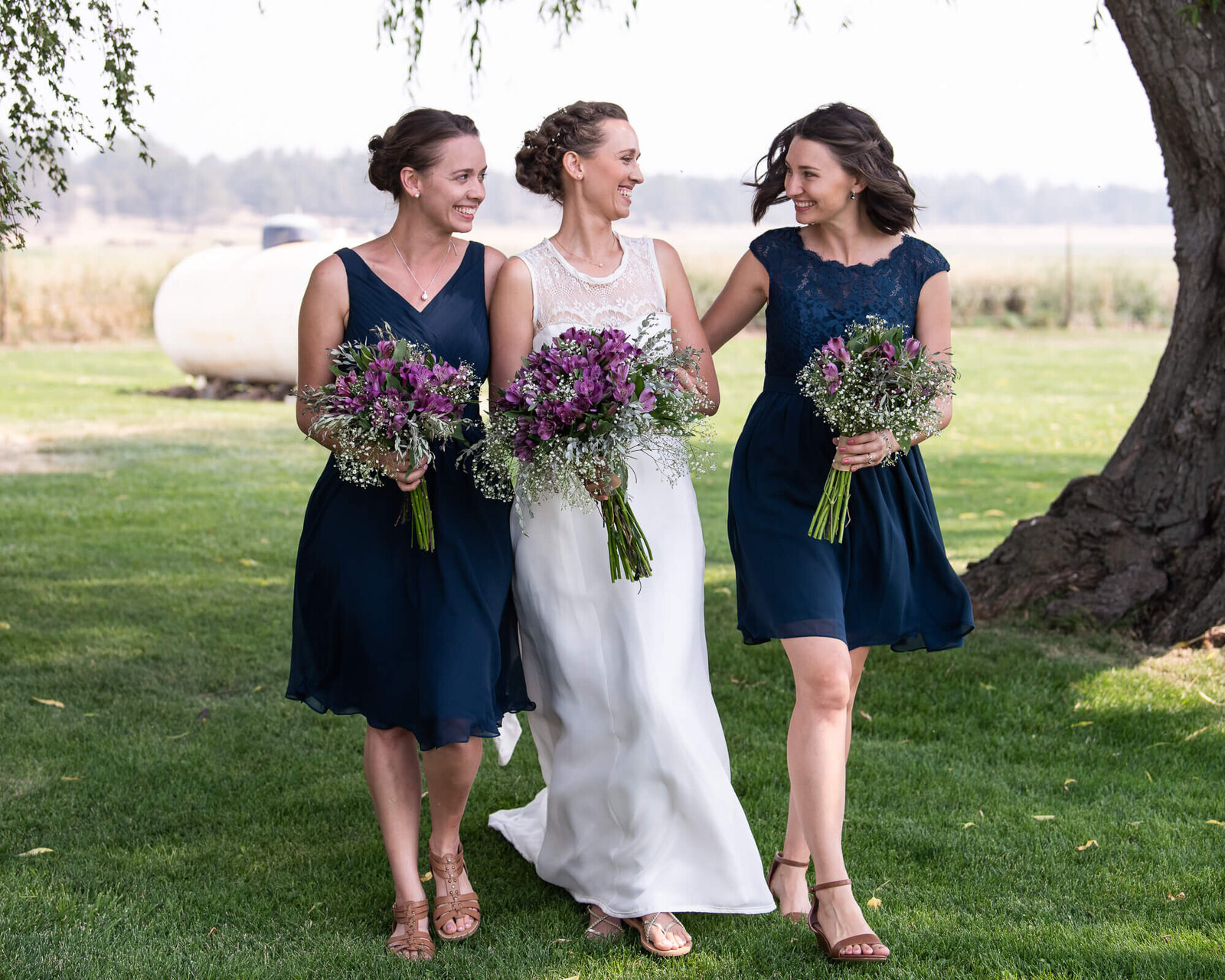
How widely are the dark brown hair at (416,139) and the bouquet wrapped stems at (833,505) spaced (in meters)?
1.43

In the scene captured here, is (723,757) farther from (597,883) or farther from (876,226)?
(876,226)

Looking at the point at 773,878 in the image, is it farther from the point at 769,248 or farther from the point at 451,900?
the point at 769,248

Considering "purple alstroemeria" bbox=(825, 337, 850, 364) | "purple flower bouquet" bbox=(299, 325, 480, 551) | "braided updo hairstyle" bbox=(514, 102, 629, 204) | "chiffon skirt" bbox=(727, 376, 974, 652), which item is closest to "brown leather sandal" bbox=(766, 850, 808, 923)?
"chiffon skirt" bbox=(727, 376, 974, 652)

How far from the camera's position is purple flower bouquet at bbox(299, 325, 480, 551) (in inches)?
133

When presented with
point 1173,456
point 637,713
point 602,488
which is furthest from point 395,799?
point 1173,456

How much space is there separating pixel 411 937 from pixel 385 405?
153 cm

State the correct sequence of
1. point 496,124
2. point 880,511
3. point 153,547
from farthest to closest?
1. point 496,124
2. point 153,547
3. point 880,511

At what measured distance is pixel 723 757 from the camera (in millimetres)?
3957

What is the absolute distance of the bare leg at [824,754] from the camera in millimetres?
3637

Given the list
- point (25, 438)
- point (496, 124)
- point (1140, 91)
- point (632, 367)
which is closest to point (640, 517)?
point (632, 367)

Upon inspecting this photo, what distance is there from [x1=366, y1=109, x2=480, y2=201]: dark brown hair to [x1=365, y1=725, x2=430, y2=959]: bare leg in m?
1.62

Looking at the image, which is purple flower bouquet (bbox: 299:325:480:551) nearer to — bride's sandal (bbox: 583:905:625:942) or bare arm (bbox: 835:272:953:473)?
bare arm (bbox: 835:272:953:473)

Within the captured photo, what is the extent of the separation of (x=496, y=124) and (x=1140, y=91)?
44872mm

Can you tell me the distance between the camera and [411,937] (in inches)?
148
